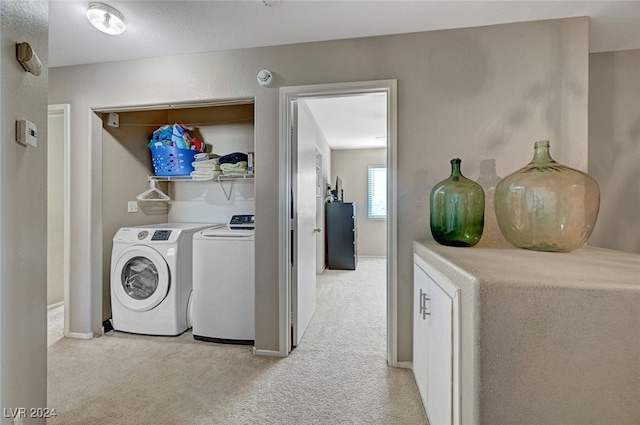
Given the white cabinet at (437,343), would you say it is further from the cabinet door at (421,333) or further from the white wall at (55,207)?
the white wall at (55,207)

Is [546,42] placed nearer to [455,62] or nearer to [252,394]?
[455,62]

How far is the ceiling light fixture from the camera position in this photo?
1649 millimetres

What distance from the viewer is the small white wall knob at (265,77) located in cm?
203

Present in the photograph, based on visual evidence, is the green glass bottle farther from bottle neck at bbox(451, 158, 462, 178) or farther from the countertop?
the countertop

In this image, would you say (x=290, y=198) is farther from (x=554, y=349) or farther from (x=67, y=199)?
(x=67, y=199)

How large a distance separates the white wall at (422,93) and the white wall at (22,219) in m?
1.07

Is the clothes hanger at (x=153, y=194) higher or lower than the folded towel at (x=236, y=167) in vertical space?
lower

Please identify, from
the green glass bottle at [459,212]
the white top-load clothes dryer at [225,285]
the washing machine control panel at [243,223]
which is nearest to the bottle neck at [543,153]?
the green glass bottle at [459,212]

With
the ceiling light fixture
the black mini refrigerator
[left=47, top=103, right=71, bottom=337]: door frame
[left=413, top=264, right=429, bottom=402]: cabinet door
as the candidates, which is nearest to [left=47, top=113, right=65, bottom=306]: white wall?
[left=47, top=103, right=71, bottom=337]: door frame

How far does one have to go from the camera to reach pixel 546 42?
178cm

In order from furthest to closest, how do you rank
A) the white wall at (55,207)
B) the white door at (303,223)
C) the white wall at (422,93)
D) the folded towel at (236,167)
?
the white wall at (55,207)
the folded towel at (236,167)
the white door at (303,223)
the white wall at (422,93)

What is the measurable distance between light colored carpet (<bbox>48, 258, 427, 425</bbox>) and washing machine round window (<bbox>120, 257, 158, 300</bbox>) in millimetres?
377

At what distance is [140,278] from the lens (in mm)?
2447

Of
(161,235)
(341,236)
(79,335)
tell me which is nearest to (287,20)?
(161,235)
